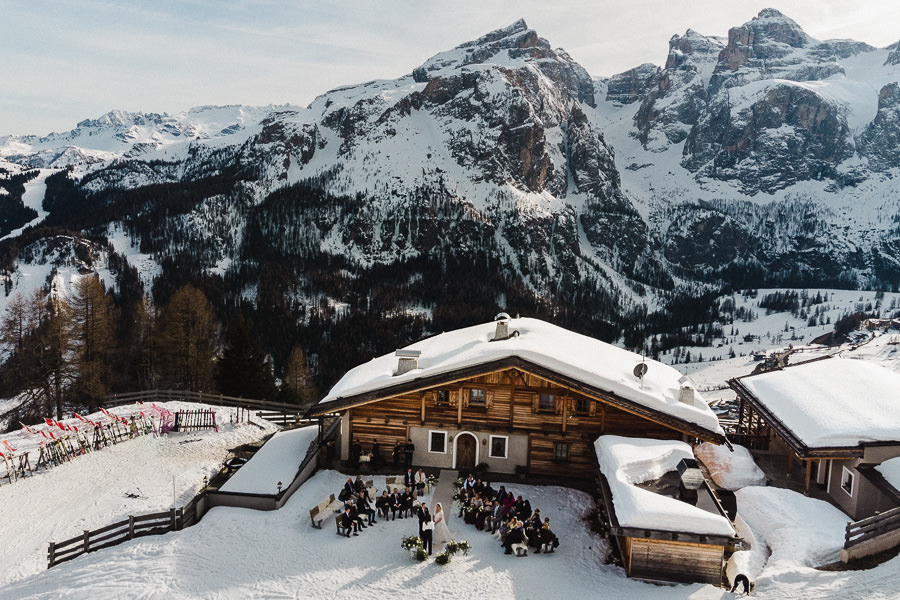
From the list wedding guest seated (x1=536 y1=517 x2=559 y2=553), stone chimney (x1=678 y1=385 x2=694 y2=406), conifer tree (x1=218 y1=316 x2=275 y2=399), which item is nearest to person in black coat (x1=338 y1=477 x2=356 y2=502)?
wedding guest seated (x1=536 y1=517 x2=559 y2=553)

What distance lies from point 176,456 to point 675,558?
1074 inches

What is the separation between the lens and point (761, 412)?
29672mm

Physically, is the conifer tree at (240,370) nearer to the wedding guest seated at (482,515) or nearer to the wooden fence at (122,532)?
the wooden fence at (122,532)

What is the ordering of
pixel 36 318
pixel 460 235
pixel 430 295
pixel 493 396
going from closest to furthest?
pixel 493 396 < pixel 36 318 < pixel 430 295 < pixel 460 235

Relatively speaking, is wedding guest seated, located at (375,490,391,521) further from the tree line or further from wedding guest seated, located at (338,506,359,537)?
the tree line

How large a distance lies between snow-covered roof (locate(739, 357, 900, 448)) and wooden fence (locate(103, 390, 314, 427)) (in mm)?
29875

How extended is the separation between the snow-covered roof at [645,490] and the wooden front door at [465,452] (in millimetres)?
6090

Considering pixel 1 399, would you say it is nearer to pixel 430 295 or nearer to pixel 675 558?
pixel 675 558

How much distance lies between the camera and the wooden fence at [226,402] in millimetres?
39438

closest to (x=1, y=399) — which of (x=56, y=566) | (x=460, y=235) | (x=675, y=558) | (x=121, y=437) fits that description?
(x=121, y=437)

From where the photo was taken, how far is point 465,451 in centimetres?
2747

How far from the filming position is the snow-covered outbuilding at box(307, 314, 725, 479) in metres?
25.3

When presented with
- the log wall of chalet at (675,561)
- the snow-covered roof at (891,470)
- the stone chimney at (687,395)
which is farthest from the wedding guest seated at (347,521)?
the snow-covered roof at (891,470)

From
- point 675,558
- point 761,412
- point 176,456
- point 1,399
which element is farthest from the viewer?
point 1,399
